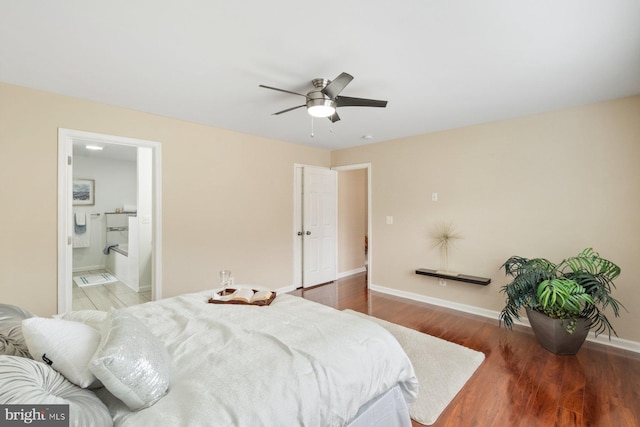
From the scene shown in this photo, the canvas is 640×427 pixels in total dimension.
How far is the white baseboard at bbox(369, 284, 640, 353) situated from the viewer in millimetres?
2807

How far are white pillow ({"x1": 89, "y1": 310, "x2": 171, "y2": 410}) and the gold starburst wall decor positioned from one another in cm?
367

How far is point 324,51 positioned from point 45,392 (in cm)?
221

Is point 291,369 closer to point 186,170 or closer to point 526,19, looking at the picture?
point 526,19

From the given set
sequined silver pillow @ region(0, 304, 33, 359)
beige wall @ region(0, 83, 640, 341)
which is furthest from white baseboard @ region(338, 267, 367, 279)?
sequined silver pillow @ region(0, 304, 33, 359)

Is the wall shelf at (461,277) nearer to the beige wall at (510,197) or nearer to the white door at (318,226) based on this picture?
the beige wall at (510,197)

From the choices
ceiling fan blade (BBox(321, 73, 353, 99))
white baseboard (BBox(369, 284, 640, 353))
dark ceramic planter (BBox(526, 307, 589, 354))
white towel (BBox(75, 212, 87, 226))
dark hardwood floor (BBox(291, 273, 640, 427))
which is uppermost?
ceiling fan blade (BBox(321, 73, 353, 99))

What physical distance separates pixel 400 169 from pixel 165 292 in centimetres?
372

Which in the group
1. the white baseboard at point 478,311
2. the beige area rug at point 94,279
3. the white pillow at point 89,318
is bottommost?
the white baseboard at point 478,311

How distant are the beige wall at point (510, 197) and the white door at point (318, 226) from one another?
88cm

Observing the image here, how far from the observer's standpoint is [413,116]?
3410 mm

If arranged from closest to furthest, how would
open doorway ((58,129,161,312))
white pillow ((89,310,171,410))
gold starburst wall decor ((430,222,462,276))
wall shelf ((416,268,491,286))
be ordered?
white pillow ((89,310,171,410)) → open doorway ((58,129,161,312)) → wall shelf ((416,268,491,286)) → gold starburst wall decor ((430,222,462,276))

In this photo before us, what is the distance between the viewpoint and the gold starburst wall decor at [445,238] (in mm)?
3967

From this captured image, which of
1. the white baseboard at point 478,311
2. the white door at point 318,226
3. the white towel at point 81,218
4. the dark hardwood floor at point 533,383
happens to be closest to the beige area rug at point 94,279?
the white towel at point 81,218

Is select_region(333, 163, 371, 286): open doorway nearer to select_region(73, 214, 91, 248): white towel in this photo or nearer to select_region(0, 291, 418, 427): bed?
select_region(0, 291, 418, 427): bed
